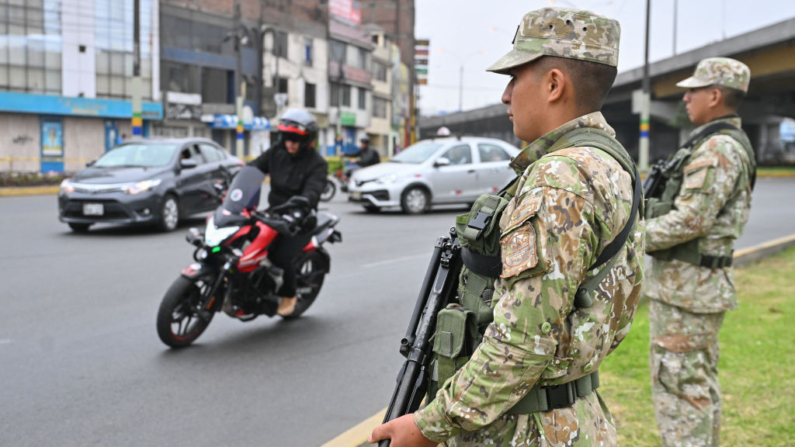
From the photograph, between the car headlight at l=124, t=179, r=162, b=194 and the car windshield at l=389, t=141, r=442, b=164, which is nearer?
the car headlight at l=124, t=179, r=162, b=194

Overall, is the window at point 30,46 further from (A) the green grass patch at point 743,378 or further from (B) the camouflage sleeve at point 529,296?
(B) the camouflage sleeve at point 529,296

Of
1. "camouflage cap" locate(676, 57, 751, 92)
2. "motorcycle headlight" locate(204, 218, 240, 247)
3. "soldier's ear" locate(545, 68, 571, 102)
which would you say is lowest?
"motorcycle headlight" locate(204, 218, 240, 247)

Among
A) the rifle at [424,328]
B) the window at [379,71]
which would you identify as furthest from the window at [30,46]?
the rifle at [424,328]

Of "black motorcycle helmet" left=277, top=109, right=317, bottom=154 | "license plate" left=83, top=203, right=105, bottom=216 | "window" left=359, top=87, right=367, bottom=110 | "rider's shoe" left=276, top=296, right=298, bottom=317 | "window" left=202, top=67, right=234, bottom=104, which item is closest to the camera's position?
"black motorcycle helmet" left=277, top=109, right=317, bottom=154

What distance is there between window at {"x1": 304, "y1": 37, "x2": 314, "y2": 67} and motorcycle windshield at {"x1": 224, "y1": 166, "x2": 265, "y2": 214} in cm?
4725

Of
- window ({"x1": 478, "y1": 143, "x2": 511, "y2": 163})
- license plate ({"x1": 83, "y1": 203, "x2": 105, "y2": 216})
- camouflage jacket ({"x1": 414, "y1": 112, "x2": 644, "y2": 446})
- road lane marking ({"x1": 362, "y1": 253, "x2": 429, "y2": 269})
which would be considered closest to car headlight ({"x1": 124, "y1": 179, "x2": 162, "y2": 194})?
license plate ({"x1": 83, "y1": 203, "x2": 105, "y2": 216})

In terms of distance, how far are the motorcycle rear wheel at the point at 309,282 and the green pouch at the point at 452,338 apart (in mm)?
4661

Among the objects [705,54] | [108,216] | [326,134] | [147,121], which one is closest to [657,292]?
[108,216]

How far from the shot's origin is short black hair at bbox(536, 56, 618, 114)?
6.00 ft

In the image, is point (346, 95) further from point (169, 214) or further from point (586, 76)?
point (586, 76)

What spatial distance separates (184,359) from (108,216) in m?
7.02

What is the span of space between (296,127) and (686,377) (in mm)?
3638

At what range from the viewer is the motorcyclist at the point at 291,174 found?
19.8ft

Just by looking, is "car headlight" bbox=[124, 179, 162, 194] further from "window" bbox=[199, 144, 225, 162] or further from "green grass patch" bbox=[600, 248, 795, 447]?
"green grass patch" bbox=[600, 248, 795, 447]
